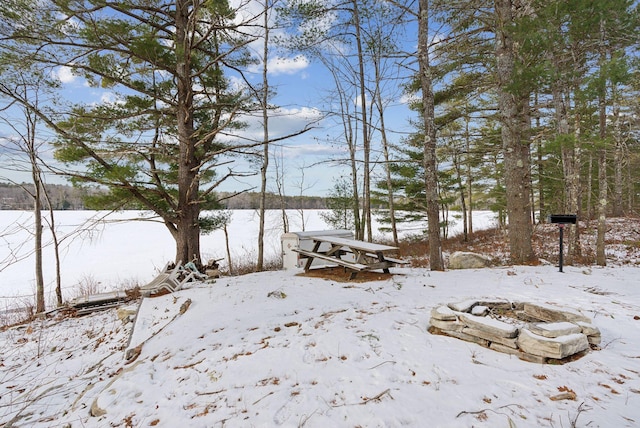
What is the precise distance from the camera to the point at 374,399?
7.57ft

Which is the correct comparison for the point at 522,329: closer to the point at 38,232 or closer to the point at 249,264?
the point at 249,264

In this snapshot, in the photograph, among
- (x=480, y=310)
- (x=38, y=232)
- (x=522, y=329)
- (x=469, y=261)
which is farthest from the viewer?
(x=38, y=232)

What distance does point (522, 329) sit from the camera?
9.70 ft

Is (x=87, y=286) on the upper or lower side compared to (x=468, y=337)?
lower

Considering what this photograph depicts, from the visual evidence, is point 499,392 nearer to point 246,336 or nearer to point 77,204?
point 246,336

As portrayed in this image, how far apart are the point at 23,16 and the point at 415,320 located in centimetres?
894

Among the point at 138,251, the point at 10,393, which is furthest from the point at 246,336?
the point at 138,251

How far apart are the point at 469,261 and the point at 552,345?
21.2ft

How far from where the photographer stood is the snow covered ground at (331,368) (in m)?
2.16

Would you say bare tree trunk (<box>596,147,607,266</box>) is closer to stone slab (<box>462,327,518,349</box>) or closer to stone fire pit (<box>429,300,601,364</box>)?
stone fire pit (<box>429,300,601,364</box>)

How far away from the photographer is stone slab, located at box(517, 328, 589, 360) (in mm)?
2619

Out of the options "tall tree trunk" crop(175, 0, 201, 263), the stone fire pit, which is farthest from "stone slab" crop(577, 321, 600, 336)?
"tall tree trunk" crop(175, 0, 201, 263)

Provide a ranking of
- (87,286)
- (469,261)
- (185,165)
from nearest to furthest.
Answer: (185,165)
(469,261)
(87,286)

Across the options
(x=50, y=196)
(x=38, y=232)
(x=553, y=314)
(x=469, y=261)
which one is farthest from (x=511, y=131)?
(x=50, y=196)
